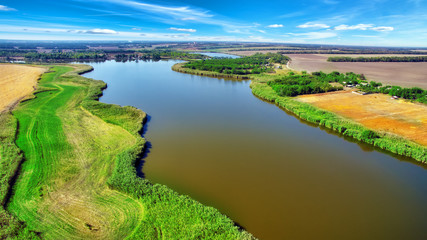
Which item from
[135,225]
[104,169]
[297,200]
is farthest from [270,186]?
[104,169]

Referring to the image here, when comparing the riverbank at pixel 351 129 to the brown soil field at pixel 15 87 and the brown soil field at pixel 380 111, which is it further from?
the brown soil field at pixel 15 87

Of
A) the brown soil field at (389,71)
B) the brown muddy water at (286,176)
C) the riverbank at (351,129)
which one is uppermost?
the brown soil field at (389,71)

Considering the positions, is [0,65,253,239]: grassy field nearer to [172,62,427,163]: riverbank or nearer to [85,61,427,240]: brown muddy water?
[85,61,427,240]: brown muddy water

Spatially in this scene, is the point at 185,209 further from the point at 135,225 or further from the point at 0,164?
the point at 0,164

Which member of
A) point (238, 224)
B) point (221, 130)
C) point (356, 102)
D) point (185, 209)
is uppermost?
point (356, 102)

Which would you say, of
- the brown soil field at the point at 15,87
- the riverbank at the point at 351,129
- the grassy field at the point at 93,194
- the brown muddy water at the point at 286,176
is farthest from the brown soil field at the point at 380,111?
the brown soil field at the point at 15,87

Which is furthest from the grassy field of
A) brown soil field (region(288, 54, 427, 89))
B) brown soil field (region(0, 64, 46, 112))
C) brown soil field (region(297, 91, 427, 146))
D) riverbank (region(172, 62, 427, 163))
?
brown soil field (region(288, 54, 427, 89))
